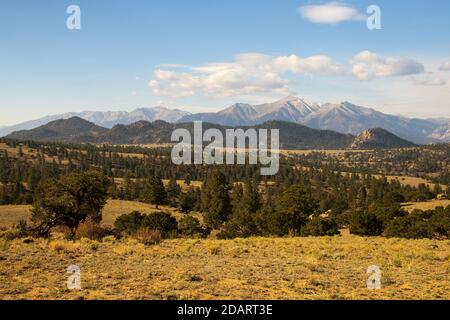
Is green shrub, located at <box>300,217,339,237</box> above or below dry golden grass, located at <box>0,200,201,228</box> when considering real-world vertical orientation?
above

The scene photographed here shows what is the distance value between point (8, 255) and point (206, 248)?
12649 mm

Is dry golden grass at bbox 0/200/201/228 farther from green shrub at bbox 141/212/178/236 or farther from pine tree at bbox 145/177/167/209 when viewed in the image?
green shrub at bbox 141/212/178/236

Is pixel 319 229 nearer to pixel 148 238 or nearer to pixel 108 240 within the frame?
pixel 148 238

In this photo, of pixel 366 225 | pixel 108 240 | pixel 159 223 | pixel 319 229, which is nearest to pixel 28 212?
pixel 159 223

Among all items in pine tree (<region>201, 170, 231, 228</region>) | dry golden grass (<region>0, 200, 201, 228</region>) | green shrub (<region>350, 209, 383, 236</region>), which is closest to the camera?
green shrub (<region>350, 209, 383, 236</region>)

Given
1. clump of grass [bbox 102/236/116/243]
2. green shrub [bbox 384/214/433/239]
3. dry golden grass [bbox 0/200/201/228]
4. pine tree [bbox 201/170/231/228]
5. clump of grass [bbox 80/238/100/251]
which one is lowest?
dry golden grass [bbox 0/200/201/228]

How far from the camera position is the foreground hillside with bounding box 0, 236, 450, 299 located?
14172 mm

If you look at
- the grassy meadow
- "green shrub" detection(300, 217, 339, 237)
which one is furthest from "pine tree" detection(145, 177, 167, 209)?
the grassy meadow

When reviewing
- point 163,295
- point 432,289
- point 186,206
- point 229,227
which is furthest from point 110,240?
point 186,206

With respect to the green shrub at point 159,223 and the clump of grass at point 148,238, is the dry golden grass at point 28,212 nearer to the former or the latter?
the green shrub at point 159,223

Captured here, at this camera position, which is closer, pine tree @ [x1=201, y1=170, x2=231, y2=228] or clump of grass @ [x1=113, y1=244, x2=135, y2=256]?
clump of grass @ [x1=113, y1=244, x2=135, y2=256]

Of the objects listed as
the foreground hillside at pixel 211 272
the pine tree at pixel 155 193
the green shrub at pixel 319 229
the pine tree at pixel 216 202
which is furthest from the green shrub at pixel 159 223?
the pine tree at pixel 155 193
